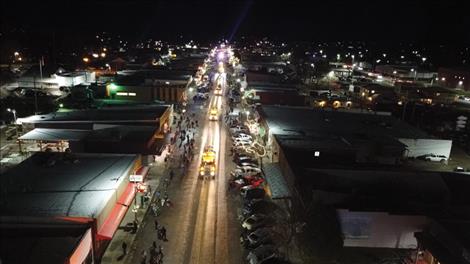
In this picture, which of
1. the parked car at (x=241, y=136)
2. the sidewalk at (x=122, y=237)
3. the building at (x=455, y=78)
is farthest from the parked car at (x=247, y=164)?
the building at (x=455, y=78)

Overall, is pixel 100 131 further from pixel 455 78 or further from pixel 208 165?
pixel 455 78

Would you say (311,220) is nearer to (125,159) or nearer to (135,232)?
(135,232)

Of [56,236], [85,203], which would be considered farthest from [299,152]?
[56,236]

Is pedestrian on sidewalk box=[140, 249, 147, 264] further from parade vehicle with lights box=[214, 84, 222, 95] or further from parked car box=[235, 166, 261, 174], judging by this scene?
parade vehicle with lights box=[214, 84, 222, 95]

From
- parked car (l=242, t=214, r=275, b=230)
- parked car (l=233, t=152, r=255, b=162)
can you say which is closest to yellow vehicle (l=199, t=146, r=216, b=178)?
parked car (l=233, t=152, r=255, b=162)

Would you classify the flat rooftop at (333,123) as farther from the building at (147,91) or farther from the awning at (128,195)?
the awning at (128,195)

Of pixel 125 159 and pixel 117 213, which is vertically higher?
pixel 125 159
